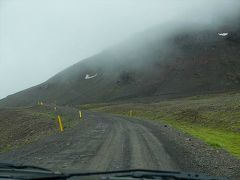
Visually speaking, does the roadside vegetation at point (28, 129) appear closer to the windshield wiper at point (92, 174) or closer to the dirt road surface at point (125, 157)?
the dirt road surface at point (125, 157)

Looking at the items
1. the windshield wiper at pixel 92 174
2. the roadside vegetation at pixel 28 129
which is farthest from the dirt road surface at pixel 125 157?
the roadside vegetation at pixel 28 129

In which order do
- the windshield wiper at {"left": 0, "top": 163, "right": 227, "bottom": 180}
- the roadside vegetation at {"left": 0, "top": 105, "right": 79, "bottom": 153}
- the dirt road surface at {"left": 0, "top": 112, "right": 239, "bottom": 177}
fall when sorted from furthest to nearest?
the roadside vegetation at {"left": 0, "top": 105, "right": 79, "bottom": 153}
the dirt road surface at {"left": 0, "top": 112, "right": 239, "bottom": 177}
the windshield wiper at {"left": 0, "top": 163, "right": 227, "bottom": 180}

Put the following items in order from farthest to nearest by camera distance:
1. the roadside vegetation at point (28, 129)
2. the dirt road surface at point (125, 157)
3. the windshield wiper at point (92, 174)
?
the roadside vegetation at point (28, 129)
the dirt road surface at point (125, 157)
the windshield wiper at point (92, 174)

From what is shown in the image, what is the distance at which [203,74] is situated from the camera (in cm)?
18262

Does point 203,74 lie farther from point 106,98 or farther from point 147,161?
point 147,161

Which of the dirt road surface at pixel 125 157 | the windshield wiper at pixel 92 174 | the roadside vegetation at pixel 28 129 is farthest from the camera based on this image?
the roadside vegetation at pixel 28 129

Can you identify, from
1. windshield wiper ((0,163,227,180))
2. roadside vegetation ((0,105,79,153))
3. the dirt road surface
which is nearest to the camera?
windshield wiper ((0,163,227,180))

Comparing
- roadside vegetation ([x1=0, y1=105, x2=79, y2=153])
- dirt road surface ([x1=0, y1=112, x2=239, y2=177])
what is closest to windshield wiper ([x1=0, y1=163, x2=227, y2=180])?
dirt road surface ([x1=0, y1=112, x2=239, y2=177])

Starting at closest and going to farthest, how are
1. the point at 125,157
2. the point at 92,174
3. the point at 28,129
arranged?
the point at 92,174, the point at 125,157, the point at 28,129

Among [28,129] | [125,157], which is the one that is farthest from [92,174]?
[28,129]

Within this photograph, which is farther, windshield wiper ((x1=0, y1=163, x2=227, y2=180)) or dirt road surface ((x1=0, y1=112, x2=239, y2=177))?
dirt road surface ((x1=0, y1=112, x2=239, y2=177))

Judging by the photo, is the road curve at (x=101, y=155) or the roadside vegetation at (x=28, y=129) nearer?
the road curve at (x=101, y=155)

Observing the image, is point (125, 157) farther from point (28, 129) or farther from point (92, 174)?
point (28, 129)

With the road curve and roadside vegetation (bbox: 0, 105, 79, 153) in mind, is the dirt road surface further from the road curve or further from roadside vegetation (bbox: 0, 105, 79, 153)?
roadside vegetation (bbox: 0, 105, 79, 153)
